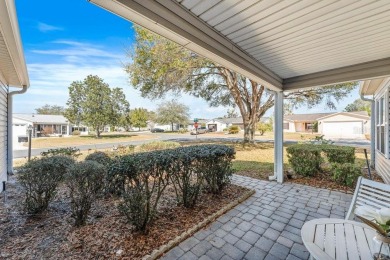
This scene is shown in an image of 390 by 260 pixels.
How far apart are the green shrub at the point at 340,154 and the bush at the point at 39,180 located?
6781 mm

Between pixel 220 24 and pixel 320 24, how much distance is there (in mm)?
1269

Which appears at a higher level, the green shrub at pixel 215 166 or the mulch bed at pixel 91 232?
the green shrub at pixel 215 166

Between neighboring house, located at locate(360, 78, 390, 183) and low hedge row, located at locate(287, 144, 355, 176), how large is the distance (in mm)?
808

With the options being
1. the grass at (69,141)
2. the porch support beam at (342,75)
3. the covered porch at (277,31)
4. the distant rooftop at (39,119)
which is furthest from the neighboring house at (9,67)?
the distant rooftop at (39,119)

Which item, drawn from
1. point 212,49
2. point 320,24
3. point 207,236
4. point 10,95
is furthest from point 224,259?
point 10,95

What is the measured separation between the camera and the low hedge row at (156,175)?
2.53 metres

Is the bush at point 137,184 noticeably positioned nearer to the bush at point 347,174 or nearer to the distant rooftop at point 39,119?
the bush at point 347,174

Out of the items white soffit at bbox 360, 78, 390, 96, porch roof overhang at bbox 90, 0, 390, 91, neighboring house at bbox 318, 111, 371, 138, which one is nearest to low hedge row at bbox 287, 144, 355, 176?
white soffit at bbox 360, 78, 390, 96

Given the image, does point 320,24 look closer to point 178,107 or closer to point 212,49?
point 212,49

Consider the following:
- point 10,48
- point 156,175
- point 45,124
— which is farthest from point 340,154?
point 45,124

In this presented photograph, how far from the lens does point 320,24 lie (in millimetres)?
2406

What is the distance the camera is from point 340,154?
5.71m

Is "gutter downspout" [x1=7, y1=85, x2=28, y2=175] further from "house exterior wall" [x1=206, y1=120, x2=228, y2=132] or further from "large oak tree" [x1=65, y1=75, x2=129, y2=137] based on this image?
"house exterior wall" [x1=206, y1=120, x2=228, y2=132]

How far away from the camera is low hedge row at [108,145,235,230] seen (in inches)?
99.4
